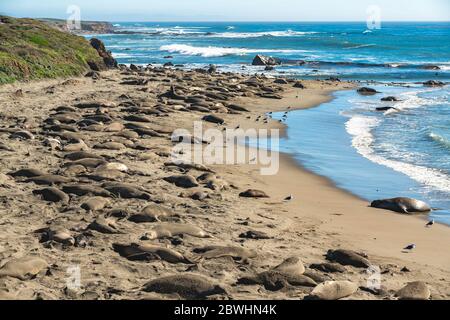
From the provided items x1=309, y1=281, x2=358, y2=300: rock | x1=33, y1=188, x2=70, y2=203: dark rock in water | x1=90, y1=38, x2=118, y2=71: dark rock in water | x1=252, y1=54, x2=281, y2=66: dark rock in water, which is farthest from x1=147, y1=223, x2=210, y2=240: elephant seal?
x1=252, y1=54, x2=281, y2=66: dark rock in water

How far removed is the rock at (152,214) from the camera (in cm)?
884

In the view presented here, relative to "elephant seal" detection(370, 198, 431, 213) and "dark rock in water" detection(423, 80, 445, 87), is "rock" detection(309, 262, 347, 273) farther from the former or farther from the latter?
"dark rock in water" detection(423, 80, 445, 87)

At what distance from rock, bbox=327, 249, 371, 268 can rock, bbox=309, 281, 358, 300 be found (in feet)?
3.17

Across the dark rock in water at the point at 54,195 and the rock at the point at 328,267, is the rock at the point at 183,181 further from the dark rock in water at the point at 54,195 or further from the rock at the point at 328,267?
the rock at the point at 328,267

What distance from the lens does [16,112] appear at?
711 inches

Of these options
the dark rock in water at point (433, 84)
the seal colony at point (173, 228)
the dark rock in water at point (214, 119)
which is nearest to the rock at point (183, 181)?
the seal colony at point (173, 228)

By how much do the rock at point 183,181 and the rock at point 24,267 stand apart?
434 centimetres

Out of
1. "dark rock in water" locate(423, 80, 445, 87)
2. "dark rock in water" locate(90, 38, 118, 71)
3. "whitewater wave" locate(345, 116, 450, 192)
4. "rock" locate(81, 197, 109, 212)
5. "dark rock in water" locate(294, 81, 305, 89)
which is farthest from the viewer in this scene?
"dark rock in water" locate(90, 38, 118, 71)

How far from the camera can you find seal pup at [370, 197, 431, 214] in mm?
10633

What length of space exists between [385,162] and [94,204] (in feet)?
25.4

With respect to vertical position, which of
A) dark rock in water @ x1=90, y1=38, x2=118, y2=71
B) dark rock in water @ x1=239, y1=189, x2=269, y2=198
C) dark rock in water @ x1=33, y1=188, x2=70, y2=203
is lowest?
dark rock in water @ x1=239, y1=189, x2=269, y2=198

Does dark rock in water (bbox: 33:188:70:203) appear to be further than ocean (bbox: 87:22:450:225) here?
No
